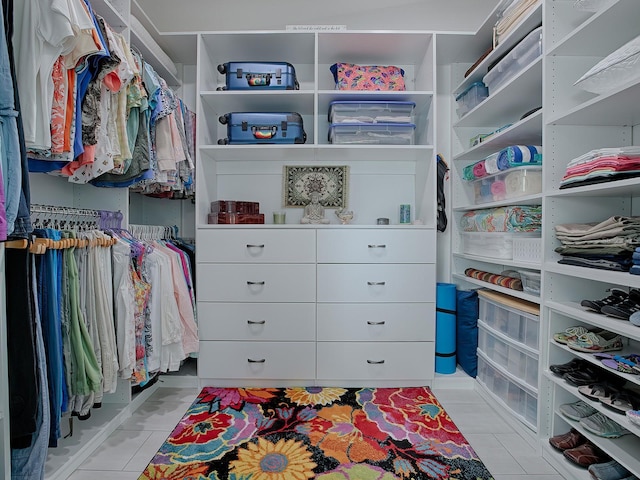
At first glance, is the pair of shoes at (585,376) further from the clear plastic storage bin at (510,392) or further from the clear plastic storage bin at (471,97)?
the clear plastic storage bin at (471,97)

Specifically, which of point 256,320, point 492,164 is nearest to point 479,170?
point 492,164

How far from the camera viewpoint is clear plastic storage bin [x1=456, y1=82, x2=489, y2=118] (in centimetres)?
231

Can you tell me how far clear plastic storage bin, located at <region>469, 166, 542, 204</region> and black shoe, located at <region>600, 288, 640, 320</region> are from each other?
644 mm

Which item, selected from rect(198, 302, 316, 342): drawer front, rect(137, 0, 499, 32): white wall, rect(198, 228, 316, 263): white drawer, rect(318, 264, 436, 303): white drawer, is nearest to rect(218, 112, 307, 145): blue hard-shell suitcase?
rect(198, 228, 316, 263): white drawer

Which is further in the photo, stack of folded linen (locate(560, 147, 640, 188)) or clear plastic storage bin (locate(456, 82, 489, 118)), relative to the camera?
clear plastic storage bin (locate(456, 82, 489, 118))

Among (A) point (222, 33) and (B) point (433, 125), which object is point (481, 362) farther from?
(A) point (222, 33)

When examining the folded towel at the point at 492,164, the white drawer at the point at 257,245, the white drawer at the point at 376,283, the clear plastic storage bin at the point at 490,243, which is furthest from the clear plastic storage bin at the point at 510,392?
the white drawer at the point at 257,245

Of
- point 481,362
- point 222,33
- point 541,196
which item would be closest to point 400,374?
point 481,362

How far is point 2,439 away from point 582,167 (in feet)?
7.14

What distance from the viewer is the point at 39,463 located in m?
1.19

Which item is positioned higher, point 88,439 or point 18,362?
point 18,362

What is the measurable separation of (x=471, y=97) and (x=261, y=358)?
218 cm

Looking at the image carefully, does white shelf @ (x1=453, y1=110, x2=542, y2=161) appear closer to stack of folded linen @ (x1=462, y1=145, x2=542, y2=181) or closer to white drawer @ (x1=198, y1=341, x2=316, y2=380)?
stack of folded linen @ (x1=462, y1=145, x2=542, y2=181)

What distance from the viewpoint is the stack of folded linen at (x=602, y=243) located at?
124 cm
